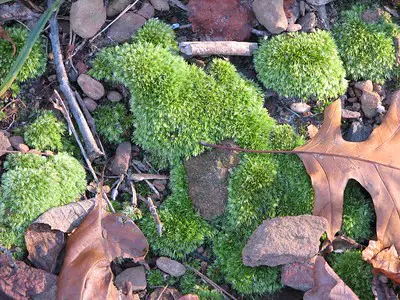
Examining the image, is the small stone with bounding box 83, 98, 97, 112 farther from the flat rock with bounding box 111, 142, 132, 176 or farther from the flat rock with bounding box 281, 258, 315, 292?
the flat rock with bounding box 281, 258, 315, 292

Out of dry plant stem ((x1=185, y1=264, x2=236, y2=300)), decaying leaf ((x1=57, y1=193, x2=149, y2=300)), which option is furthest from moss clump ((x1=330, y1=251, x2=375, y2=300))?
decaying leaf ((x1=57, y1=193, x2=149, y2=300))

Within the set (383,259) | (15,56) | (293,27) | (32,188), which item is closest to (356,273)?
(383,259)

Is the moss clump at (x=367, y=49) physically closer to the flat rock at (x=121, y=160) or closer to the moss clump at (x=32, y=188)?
the flat rock at (x=121, y=160)

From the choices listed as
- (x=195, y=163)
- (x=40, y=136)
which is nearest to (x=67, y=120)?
(x=40, y=136)

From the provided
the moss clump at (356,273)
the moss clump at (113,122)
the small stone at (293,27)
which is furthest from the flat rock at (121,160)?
the moss clump at (356,273)

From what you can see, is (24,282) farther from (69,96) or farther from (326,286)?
(326,286)

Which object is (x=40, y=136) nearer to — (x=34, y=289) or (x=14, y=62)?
(x=14, y=62)
